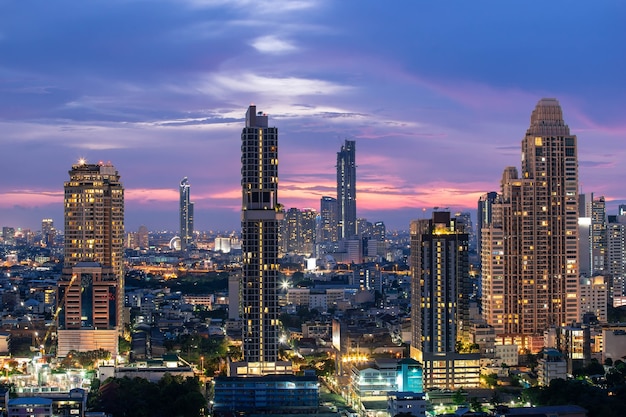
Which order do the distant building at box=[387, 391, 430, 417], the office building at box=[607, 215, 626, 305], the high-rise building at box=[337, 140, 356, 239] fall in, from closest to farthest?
1. the distant building at box=[387, 391, 430, 417]
2. the office building at box=[607, 215, 626, 305]
3. the high-rise building at box=[337, 140, 356, 239]

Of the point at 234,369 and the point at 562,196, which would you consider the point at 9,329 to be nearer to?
the point at 234,369

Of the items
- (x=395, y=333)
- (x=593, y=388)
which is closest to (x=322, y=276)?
(x=395, y=333)

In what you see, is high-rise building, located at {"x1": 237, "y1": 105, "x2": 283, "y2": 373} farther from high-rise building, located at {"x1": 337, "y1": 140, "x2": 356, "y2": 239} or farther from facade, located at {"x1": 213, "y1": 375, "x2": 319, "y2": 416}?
high-rise building, located at {"x1": 337, "y1": 140, "x2": 356, "y2": 239}

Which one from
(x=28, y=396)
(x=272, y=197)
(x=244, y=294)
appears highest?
(x=272, y=197)

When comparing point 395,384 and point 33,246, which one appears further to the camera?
point 33,246

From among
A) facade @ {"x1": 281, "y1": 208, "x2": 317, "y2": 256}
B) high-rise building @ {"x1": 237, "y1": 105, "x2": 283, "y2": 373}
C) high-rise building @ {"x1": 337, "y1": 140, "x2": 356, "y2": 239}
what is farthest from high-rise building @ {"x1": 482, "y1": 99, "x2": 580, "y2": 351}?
high-rise building @ {"x1": 337, "y1": 140, "x2": 356, "y2": 239}

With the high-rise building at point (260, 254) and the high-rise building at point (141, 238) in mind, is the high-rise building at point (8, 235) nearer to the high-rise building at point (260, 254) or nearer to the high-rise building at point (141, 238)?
the high-rise building at point (141, 238)
